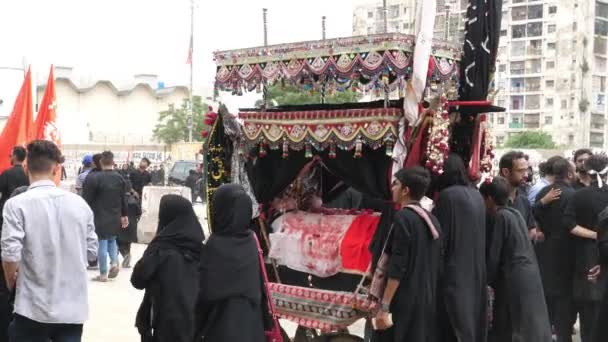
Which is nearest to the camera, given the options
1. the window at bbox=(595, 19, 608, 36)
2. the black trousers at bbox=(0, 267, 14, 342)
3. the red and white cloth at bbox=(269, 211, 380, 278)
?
the black trousers at bbox=(0, 267, 14, 342)

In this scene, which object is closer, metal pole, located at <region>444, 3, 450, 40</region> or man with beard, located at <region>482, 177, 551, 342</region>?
man with beard, located at <region>482, 177, 551, 342</region>

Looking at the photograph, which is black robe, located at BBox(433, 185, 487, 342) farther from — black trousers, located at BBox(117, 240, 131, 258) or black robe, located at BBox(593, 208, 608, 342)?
black trousers, located at BBox(117, 240, 131, 258)

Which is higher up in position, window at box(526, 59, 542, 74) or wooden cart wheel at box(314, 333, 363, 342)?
window at box(526, 59, 542, 74)

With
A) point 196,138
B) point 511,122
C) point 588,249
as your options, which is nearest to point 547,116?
point 511,122

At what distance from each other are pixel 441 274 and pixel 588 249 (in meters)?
2.11

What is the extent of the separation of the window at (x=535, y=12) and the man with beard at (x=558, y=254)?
6421 centimetres

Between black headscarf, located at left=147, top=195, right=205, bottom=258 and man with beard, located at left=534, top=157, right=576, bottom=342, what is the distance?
3.74m

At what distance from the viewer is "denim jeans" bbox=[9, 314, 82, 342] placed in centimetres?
456

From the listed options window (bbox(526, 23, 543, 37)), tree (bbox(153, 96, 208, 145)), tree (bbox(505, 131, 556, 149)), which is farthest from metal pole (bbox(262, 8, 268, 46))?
window (bbox(526, 23, 543, 37))

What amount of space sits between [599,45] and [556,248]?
67.2 m

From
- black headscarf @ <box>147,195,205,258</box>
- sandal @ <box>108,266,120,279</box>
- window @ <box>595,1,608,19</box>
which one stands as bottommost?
sandal @ <box>108,266,120,279</box>

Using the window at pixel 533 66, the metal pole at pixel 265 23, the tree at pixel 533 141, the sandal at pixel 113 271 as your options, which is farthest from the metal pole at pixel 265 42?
the window at pixel 533 66

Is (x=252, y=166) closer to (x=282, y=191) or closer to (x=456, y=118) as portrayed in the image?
(x=282, y=191)

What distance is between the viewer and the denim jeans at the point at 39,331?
4562 millimetres
